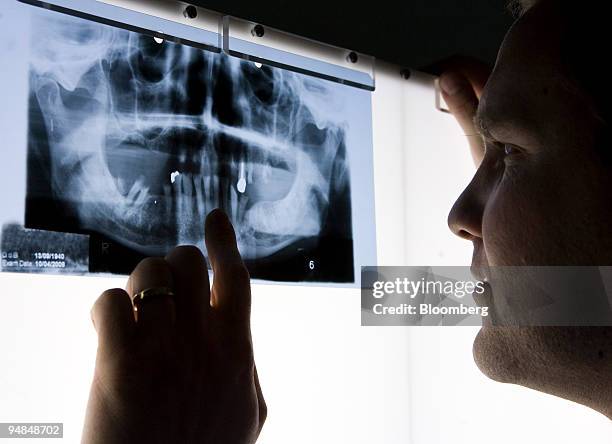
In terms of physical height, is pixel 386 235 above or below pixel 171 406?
above

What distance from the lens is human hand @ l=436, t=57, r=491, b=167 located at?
131 cm

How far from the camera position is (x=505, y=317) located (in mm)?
928

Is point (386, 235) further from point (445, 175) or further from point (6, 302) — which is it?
point (6, 302)

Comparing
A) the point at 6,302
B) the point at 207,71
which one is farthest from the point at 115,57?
the point at 6,302

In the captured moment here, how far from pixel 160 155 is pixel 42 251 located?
0.21m

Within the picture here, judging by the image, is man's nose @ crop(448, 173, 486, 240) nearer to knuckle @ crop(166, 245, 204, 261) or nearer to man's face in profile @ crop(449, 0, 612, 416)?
man's face in profile @ crop(449, 0, 612, 416)

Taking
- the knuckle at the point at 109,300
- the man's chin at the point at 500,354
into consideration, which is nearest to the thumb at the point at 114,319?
the knuckle at the point at 109,300

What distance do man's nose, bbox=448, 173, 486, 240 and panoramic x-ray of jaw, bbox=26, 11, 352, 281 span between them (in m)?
0.21

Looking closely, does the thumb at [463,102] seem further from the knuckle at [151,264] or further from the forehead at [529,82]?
the knuckle at [151,264]

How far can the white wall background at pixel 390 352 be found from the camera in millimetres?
913

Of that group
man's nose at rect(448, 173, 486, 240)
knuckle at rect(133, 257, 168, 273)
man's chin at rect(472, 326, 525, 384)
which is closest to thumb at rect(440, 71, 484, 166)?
man's nose at rect(448, 173, 486, 240)

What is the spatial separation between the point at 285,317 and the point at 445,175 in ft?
1.67

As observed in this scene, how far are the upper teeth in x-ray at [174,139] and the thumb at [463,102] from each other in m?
0.31

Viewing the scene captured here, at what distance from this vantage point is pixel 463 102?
4.33 ft
